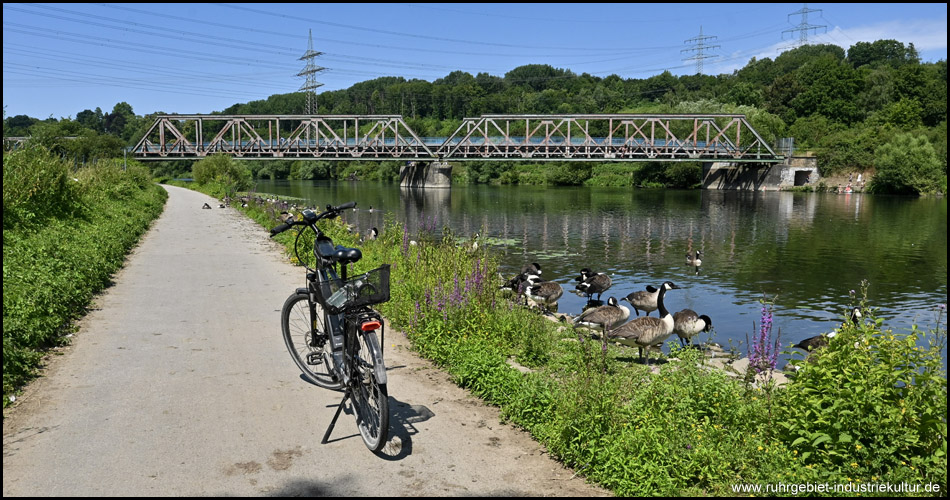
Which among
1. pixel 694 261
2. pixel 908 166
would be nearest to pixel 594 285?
pixel 694 261

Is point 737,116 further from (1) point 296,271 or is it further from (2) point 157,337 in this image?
(2) point 157,337

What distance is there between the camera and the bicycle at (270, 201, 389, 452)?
5344 millimetres

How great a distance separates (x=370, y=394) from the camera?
17.9 ft

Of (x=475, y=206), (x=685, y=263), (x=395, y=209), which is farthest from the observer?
(x=475, y=206)

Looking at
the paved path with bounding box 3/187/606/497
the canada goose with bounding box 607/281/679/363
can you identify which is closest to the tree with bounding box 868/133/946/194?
the canada goose with bounding box 607/281/679/363

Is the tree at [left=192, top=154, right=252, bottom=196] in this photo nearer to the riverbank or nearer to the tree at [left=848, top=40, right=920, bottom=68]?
the riverbank

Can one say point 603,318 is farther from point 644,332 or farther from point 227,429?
point 227,429

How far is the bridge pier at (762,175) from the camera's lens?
85.1m

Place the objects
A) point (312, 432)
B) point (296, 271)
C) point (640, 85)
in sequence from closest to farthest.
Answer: point (312, 432), point (296, 271), point (640, 85)

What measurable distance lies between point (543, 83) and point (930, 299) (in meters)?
177

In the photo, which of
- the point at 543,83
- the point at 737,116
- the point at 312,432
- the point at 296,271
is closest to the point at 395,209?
the point at 296,271

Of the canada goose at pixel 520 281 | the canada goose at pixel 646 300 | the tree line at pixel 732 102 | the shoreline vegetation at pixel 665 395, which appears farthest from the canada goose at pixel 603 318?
the tree line at pixel 732 102

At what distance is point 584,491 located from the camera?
4871 millimetres

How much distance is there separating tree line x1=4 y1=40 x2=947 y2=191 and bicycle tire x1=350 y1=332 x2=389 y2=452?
122 ft
